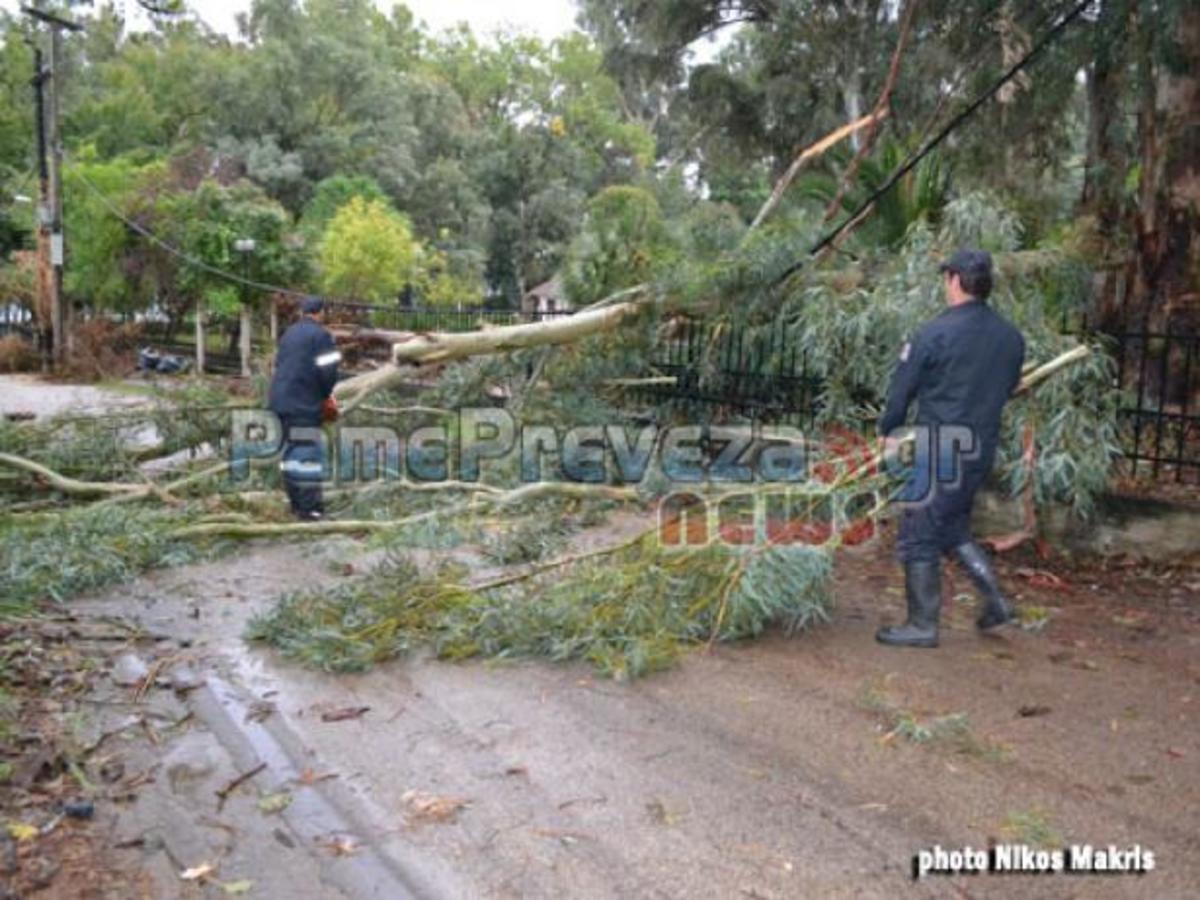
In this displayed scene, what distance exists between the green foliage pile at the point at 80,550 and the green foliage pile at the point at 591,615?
1454mm

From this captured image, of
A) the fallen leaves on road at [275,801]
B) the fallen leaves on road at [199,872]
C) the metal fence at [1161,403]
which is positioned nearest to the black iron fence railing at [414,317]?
the metal fence at [1161,403]

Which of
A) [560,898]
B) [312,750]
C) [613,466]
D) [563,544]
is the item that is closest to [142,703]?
[312,750]

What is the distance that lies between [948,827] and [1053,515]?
3731mm

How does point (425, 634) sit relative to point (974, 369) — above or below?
below

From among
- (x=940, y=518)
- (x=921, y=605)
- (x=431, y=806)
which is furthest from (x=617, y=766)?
(x=940, y=518)

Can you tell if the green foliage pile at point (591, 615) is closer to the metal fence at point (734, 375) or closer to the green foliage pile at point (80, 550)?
the green foliage pile at point (80, 550)

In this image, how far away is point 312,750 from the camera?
4.04 m

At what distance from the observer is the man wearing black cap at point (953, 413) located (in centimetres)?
489

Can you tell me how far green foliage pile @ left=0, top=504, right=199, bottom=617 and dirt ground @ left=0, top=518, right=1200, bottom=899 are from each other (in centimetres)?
55

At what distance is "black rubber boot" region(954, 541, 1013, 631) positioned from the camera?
16.6 feet

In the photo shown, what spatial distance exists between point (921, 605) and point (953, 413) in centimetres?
89

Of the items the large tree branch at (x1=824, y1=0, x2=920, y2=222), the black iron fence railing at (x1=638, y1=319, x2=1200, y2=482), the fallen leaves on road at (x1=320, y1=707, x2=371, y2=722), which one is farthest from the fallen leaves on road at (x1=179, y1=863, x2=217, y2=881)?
the large tree branch at (x1=824, y1=0, x2=920, y2=222)

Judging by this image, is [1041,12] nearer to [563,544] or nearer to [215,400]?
[563,544]

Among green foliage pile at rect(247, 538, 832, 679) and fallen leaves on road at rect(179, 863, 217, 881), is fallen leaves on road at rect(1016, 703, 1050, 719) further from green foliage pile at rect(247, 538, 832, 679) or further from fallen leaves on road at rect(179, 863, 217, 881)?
fallen leaves on road at rect(179, 863, 217, 881)
